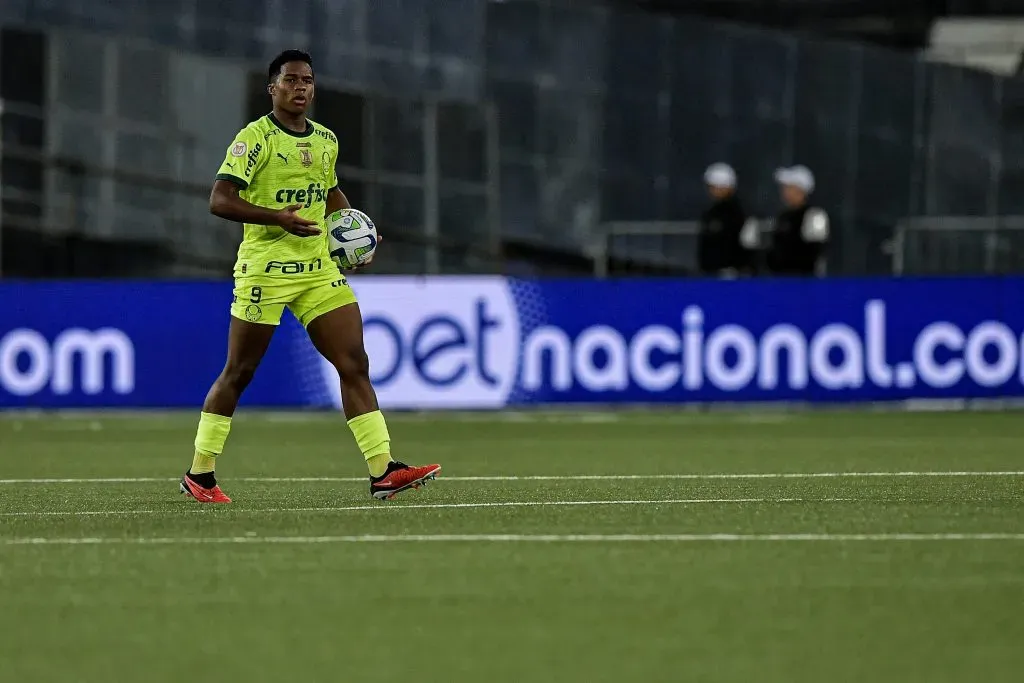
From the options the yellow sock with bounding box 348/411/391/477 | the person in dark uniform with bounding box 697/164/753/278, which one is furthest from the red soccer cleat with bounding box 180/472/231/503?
the person in dark uniform with bounding box 697/164/753/278

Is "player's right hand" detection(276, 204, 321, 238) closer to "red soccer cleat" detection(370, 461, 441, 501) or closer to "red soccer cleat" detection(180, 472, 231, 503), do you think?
"red soccer cleat" detection(370, 461, 441, 501)

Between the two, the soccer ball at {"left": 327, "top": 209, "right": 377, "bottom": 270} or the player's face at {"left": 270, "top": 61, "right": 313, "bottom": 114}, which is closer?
the player's face at {"left": 270, "top": 61, "right": 313, "bottom": 114}

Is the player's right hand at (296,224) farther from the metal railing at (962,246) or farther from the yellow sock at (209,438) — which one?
the metal railing at (962,246)

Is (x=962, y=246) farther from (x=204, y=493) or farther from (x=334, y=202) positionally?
(x=204, y=493)

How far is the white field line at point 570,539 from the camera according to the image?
861 cm

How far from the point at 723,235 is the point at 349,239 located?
35.0ft

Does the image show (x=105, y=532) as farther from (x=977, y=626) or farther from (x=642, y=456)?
(x=642, y=456)

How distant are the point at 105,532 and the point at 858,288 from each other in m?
11.6

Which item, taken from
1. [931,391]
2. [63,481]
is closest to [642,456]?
[63,481]

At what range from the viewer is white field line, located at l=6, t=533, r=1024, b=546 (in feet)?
28.2

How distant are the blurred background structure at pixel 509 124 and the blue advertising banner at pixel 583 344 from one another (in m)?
4.47

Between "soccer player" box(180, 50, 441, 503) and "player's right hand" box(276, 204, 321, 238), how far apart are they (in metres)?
0.12

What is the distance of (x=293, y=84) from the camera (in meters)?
10.5

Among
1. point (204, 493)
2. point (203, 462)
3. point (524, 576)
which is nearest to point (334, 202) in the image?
point (203, 462)
